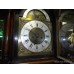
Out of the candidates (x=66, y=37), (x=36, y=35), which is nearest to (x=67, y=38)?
(x=66, y=37)

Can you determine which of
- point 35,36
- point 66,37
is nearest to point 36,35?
point 35,36

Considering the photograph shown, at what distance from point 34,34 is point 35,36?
0.03 meters

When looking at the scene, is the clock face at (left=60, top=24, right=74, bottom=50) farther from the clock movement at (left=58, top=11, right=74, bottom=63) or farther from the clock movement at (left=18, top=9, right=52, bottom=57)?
the clock movement at (left=18, top=9, right=52, bottom=57)

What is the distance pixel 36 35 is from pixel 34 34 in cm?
3

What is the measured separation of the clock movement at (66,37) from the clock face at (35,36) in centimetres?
15

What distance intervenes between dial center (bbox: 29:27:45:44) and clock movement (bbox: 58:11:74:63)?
21cm

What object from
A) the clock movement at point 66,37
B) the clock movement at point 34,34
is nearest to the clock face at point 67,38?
A: the clock movement at point 66,37

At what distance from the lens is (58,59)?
177 cm

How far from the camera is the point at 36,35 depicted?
179cm

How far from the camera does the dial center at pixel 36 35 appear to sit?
1774 mm

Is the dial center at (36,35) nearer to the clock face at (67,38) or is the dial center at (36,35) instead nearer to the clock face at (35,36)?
the clock face at (35,36)

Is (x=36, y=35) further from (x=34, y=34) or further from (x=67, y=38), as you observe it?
(x=67, y=38)

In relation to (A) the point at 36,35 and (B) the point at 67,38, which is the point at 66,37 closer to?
(B) the point at 67,38

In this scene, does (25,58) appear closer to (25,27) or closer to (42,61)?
(42,61)
